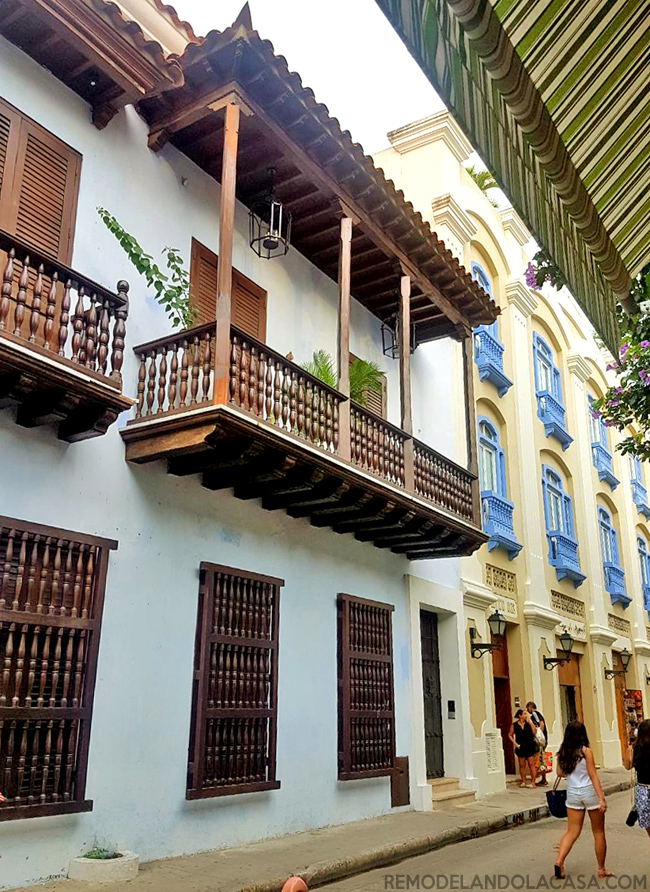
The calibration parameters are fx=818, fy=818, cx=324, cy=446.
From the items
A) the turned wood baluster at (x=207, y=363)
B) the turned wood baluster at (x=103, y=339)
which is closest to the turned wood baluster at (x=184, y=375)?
the turned wood baluster at (x=207, y=363)

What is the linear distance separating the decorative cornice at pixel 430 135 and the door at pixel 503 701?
1057 cm

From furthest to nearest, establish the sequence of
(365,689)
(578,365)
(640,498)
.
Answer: (640,498), (578,365), (365,689)

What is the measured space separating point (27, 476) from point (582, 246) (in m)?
6.52

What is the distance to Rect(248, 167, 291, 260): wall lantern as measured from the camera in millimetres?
10742

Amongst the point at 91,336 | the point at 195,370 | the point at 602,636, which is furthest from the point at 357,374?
the point at 602,636

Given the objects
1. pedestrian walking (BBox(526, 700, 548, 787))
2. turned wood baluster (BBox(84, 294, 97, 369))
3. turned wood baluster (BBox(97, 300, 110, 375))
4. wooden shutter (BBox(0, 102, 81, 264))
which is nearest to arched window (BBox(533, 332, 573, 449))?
pedestrian walking (BBox(526, 700, 548, 787))

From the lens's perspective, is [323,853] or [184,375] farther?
[323,853]

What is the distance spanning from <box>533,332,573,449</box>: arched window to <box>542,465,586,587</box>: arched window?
0.99 metres

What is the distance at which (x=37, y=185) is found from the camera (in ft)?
27.3

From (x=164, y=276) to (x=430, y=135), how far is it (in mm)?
10811

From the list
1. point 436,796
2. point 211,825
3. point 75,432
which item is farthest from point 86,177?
point 436,796

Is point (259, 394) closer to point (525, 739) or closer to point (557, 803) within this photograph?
point (557, 803)

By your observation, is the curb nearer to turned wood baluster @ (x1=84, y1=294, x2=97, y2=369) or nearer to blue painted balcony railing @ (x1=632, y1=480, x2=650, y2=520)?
turned wood baluster @ (x1=84, y1=294, x2=97, y2=369)

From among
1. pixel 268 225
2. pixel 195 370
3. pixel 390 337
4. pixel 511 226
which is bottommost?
pixel 195 370
